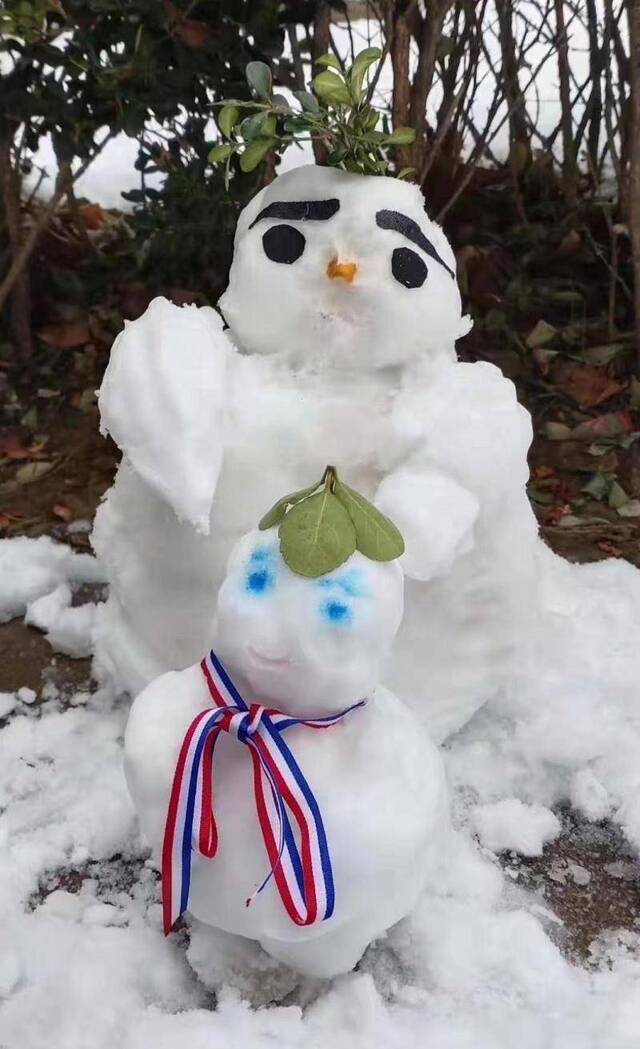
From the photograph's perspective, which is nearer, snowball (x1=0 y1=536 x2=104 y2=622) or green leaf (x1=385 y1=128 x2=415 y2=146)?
green leaf (x1=385 y1=128 x2=415 y2=146)

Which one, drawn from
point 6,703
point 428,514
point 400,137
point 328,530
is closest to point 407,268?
point 400,137

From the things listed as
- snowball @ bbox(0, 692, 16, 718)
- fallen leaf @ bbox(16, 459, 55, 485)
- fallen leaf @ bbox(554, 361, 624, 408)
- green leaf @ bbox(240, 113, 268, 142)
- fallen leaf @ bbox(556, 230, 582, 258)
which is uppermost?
green leaf @ bbox(240, 113, 268, 142)

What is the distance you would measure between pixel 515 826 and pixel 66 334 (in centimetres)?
145

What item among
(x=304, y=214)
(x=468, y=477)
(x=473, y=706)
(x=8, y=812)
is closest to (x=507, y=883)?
(x=473, y=706)

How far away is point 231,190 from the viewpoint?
185 cm

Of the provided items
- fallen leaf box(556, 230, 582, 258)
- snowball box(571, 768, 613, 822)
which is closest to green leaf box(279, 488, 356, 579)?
snowball box(571, 768, 613, 822)

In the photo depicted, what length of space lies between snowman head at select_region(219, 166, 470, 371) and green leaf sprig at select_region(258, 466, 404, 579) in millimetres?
302

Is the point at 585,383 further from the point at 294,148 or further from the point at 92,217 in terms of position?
the point at 92,217

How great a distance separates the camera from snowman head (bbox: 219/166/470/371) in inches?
44.9

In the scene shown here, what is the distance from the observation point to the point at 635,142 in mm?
1836

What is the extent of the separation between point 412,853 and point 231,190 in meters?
1.27

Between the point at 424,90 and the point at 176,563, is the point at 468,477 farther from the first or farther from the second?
the point at 424,90

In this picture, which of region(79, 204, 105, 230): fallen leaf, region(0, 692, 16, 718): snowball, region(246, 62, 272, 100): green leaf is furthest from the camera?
region(79, 204, 105, 230): fallen leaf

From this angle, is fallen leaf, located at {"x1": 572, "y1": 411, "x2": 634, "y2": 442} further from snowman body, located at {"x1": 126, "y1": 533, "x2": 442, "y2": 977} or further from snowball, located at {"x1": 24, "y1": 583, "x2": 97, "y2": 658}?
snowman body, located at {"x1": 126, "y1": 533, "x2": 442, "y2": 977}
